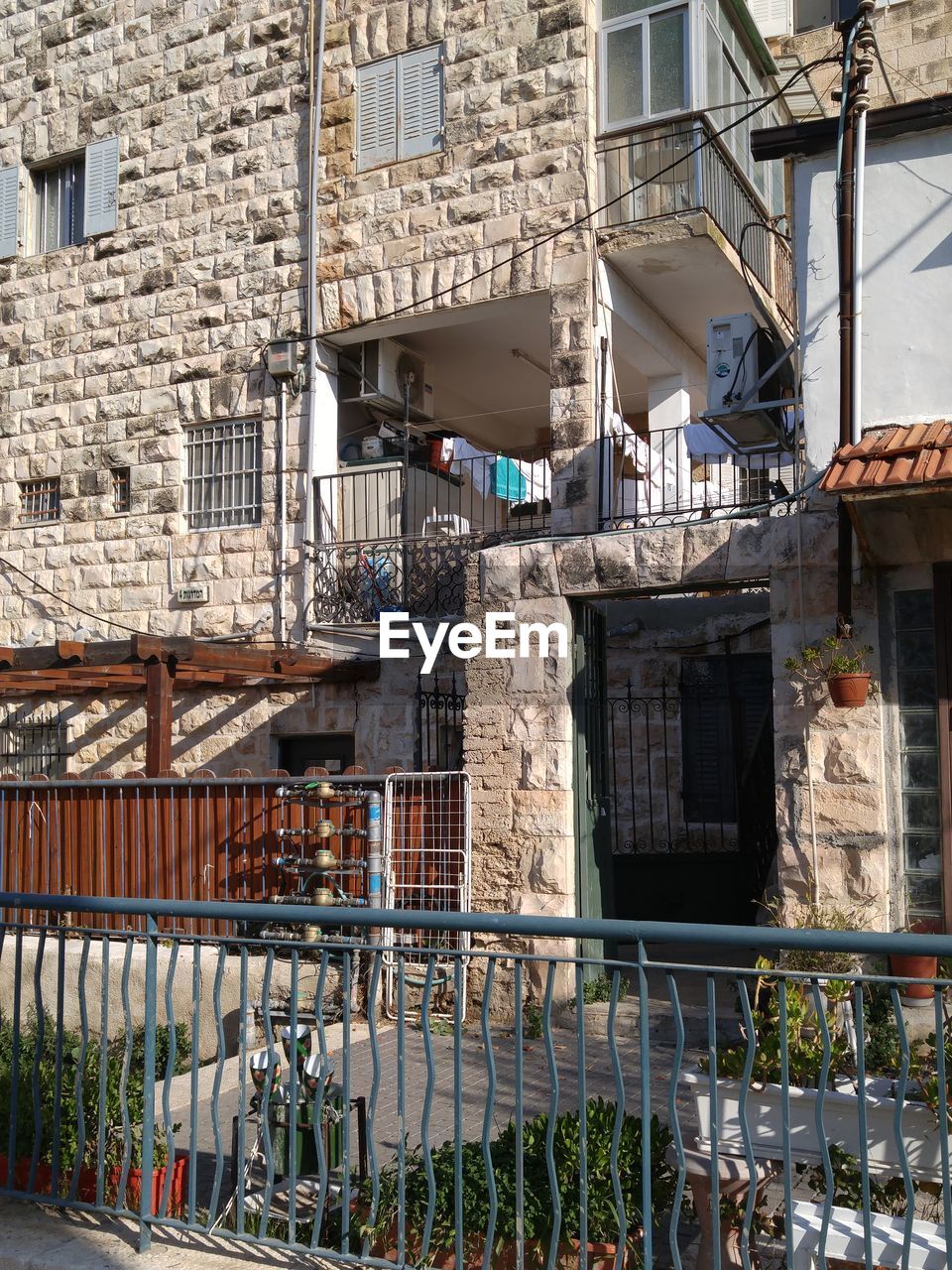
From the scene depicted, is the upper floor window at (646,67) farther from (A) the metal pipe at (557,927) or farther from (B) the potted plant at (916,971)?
(A) the metal pipe at (557,927)

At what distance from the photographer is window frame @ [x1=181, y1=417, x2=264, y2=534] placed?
12938mm

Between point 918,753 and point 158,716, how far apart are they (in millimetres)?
6454

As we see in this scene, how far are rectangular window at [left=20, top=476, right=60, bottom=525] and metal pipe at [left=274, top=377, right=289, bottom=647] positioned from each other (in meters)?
3.35

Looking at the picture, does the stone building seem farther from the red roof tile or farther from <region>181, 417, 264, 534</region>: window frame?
the red roof tile

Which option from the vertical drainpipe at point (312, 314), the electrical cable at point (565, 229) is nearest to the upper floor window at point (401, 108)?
the vertical drainpipe at point (312, 314)

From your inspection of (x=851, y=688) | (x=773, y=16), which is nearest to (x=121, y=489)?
(x=851, y=688)

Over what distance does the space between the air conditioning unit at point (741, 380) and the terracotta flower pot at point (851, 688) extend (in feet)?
9.03

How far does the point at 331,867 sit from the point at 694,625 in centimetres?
482

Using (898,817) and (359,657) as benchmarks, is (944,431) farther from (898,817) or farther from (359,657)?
(359,657)

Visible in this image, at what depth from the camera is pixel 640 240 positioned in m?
11.2

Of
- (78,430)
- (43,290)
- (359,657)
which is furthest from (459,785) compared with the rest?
(43,290)

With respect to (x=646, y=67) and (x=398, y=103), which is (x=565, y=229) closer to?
(x=646, y=67)

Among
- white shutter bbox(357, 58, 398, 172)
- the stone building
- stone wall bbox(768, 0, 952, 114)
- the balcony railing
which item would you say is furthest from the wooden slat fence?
stone wall bbox(768, 0, 952, 114)

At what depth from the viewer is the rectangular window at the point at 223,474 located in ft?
42.6
